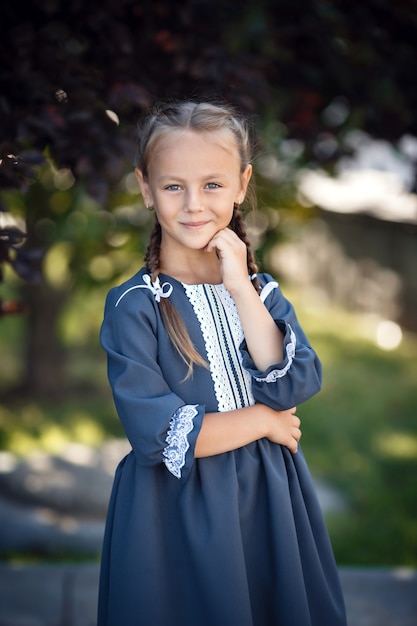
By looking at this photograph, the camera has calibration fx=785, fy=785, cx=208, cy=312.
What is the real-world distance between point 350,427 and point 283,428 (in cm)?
373

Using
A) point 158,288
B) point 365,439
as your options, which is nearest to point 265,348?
point 158,288

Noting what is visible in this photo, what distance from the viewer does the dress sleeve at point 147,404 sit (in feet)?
5.91

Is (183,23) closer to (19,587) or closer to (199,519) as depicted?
(199,519)

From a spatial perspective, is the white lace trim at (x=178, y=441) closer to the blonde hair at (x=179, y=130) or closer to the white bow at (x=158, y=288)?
the blonde hair at (x=179, y=130)

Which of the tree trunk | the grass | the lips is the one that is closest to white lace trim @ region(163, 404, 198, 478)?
the lips

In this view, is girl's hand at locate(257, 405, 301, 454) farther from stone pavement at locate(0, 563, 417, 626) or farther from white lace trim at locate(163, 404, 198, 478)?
stone pavement at locate(0, 563, 417, 626)

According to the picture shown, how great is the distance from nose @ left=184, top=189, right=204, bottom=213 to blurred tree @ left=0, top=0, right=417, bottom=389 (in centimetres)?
60

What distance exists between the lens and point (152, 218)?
4.07 metres

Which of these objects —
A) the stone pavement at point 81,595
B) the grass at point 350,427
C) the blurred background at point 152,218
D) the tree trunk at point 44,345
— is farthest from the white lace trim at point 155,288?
the tree trunk at point 44,345

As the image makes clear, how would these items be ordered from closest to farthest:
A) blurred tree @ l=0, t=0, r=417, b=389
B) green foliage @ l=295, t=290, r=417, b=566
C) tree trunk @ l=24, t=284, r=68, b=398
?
blurred tree @ l=0, t=0, r=417, b=389, green foliage @ l=295, t=290, r=417, b=566, tree trunk @ l=24, t=284, r=68, b=398

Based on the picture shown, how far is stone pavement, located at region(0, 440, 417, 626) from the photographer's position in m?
3.12

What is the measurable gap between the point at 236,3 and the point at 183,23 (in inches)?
14.7

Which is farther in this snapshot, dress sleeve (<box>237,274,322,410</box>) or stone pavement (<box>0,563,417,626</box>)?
stone pavement (<box>0,563,417,626</box>)

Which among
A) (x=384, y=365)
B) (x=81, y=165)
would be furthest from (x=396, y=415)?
(x=81, y=165)
